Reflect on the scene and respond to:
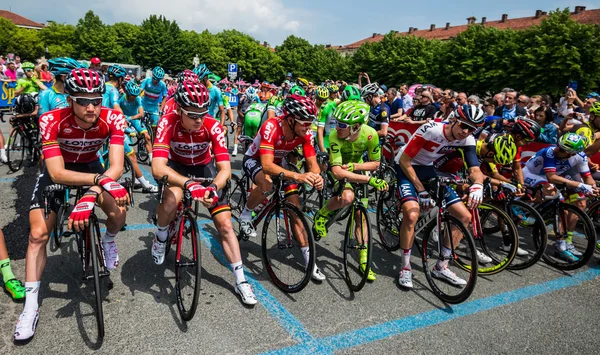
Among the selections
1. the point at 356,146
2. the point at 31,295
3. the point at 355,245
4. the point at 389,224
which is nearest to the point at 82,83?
the point at 31,295

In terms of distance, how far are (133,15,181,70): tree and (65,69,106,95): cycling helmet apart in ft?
291

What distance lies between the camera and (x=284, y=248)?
169 inches

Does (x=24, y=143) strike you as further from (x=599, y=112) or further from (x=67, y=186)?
(x=599, y=112)

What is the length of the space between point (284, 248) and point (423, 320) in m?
1.67

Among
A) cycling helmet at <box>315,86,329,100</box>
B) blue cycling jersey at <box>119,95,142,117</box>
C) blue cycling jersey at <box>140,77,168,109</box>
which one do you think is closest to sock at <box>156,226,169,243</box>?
cycling helmet at <box>315,86,329,100</box>

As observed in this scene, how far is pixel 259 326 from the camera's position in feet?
10.9

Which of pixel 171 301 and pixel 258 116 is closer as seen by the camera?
pixel 171 301

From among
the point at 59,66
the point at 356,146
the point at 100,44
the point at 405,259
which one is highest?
the point at 100,44

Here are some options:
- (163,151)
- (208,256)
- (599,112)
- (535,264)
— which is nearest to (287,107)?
(163,151)

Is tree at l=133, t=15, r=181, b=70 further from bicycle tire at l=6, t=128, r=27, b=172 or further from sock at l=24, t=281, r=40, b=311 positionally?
sock at l=24, t=281, r=40, b=311

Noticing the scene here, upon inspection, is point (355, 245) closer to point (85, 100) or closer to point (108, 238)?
point (108, 238)

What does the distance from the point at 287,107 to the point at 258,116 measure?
3441mm

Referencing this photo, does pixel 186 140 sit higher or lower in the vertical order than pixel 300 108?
lower

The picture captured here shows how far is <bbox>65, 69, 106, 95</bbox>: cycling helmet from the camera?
3.10 meters
